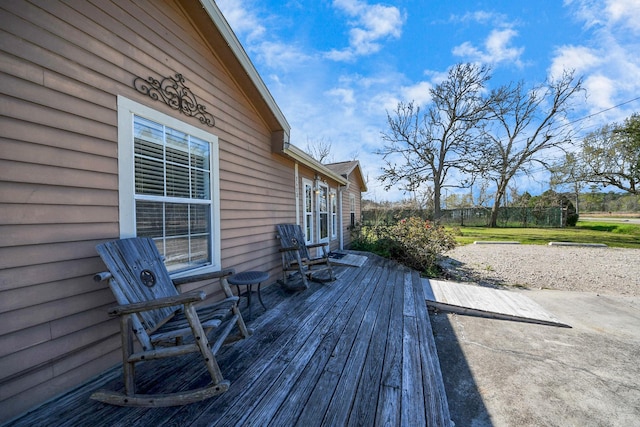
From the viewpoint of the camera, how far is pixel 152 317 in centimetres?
188

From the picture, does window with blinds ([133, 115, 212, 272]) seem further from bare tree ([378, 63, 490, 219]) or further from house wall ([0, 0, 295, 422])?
bare tree ([378, 63, 490, 219])

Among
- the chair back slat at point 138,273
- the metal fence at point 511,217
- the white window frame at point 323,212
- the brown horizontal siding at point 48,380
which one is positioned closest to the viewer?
the brown horizontal siding at point 48,380

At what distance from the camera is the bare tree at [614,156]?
12.3 metres

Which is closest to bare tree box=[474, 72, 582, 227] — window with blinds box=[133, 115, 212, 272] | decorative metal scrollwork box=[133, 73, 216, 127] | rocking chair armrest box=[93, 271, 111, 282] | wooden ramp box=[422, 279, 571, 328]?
wooden ramp box=[422, 279, 571, 328]

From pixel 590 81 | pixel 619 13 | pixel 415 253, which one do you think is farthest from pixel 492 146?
pixel 415 253

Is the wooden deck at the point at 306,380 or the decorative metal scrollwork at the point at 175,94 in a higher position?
the decorative metal scrollwork at the point at 175,94

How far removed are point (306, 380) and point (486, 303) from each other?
11.3ft

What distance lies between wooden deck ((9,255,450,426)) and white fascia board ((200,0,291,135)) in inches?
119

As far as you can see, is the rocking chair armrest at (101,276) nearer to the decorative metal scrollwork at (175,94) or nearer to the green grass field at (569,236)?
the decorative metal scrollwork at (175,94)

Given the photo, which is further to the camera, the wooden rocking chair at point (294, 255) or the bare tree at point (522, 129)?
the bare tree at point (522, 129)

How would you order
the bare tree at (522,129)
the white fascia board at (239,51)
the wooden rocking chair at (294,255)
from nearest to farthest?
the white fascia board at (239,51) → the wooden rocking chair at (294,255) → the bare tree at (522,129)

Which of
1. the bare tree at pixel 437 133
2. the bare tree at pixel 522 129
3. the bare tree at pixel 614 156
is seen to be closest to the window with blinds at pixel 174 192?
the bare tree at pixel 437 133

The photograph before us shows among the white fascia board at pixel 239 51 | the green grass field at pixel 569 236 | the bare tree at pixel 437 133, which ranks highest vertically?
the bare tree at pixel 437 133

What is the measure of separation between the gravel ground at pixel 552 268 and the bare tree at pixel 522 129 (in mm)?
6118
